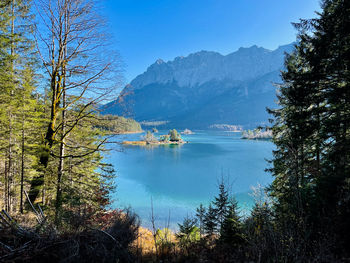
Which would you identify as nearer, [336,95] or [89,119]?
[89,119]

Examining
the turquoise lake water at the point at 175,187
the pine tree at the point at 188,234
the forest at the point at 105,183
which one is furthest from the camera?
the turquoise lake water at the point at 175,187

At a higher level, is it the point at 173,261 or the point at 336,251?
the point at 336,251

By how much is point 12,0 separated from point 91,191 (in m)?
7.06

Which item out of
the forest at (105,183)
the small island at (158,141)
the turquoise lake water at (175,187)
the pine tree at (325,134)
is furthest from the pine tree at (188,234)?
the small island at (158,141)

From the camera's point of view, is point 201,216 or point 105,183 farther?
point 105,183

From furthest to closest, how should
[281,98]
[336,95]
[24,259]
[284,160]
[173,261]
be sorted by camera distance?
[281,98] → [284,160] → [336,95] → [173,261] → [24,259]

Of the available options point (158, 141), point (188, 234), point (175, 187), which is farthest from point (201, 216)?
point (158, 141)

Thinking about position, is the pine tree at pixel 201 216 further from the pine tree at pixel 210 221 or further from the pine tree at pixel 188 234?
the pine tree at pixel 188 234

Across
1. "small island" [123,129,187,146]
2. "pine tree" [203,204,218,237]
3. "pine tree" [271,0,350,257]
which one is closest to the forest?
"pine tree" [271,0,350,257]

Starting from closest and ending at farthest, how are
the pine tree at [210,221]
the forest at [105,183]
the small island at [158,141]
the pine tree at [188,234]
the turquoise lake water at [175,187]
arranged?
the forest at [105,183]
the pine tree at [188,234]
the pine tree at [210,221]
the turquoise lake water at [175,187]
the small island at [158,141]

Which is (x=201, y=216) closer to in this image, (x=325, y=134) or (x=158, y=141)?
A: (x=325, y=134)

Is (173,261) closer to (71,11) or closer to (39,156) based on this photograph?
(39,156)

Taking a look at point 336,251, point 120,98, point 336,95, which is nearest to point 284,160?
point 336,95

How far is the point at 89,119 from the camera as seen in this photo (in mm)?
5062
